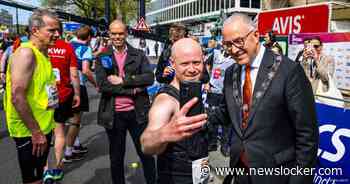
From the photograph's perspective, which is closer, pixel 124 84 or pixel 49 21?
pixel 49 21

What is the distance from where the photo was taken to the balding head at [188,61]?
2068 millimetres

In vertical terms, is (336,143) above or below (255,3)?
below

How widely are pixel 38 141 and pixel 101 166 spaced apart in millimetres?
2199

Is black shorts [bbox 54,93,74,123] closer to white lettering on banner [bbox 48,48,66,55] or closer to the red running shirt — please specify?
the red running shirt

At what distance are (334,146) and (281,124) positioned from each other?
1415mm

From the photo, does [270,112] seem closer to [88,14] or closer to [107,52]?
[107,52]

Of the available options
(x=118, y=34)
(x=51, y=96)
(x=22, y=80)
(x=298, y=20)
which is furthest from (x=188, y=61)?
(x=298, y=20)

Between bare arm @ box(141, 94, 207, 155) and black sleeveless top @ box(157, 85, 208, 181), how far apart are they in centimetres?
9

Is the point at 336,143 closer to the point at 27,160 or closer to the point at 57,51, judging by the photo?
the point at 27,160

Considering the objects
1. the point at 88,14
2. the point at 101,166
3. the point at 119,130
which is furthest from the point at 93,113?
the point at 88,14

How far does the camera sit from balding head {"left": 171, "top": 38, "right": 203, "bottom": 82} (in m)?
2.07

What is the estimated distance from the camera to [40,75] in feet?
9.52

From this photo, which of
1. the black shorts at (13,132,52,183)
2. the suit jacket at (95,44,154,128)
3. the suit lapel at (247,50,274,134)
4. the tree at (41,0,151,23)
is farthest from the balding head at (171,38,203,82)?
the tree at (41,0,151,23)

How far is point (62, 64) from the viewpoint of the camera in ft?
15.2
